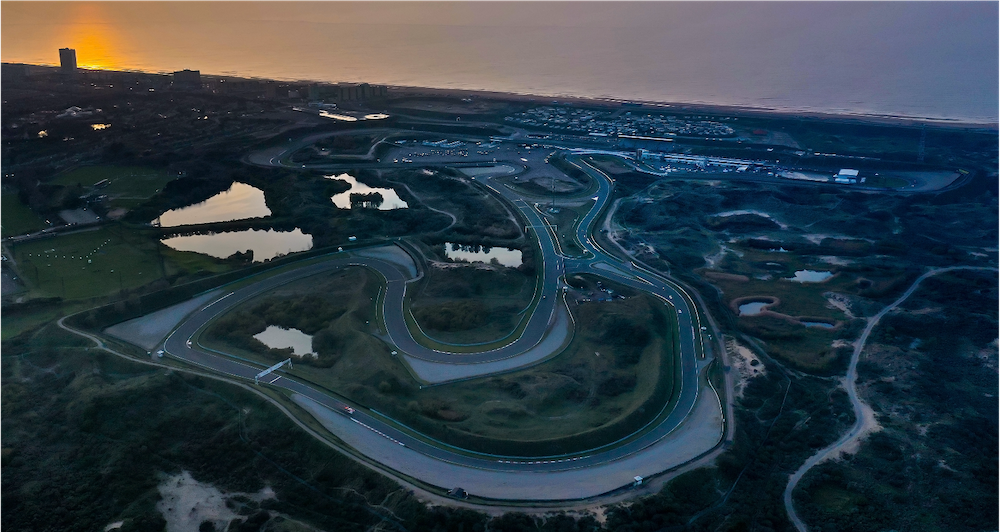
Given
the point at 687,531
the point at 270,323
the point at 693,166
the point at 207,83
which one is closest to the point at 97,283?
the point at 270,323

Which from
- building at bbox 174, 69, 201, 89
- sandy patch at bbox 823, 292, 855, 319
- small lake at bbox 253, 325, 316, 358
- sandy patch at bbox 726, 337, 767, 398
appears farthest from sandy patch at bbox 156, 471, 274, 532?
building at bbox 174, 69, 201, 89

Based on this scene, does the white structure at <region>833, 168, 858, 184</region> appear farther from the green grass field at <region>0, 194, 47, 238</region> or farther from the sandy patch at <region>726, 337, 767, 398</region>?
the green grass field at <region>0, 194, 47, 238</region>

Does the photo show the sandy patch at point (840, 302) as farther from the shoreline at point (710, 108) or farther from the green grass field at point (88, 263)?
the shoreline at point (710, 108)

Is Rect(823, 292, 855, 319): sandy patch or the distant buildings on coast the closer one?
Rect(823, 292, 855, 319): sandy patch

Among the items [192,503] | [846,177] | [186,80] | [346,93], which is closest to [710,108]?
[846,177]

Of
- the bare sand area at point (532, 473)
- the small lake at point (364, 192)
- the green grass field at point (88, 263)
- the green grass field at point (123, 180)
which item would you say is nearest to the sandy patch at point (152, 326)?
the green grass field at point (88, 263)

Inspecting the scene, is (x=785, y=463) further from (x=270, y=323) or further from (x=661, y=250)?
(x=270, y=323)
